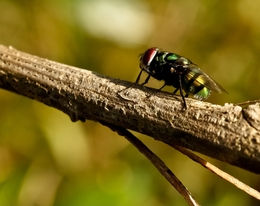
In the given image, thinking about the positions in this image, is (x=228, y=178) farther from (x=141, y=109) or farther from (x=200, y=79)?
(x=200, y=79)

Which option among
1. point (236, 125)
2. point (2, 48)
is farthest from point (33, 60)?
point (236, 125)

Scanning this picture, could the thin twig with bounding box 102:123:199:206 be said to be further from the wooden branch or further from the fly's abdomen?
the fly's abdomen

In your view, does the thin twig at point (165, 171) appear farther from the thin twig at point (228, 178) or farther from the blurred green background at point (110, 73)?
the blurred green background at point (110, 73)

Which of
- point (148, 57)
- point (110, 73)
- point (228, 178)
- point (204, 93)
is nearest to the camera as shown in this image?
point (228, 178)

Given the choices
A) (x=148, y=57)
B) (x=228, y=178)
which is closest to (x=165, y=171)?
(x=228, y=178)

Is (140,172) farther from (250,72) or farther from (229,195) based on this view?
(250,72)

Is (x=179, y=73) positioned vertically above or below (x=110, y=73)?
above

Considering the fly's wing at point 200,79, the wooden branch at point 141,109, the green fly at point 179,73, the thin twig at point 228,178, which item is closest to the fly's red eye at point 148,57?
the green fly at point 179,73
